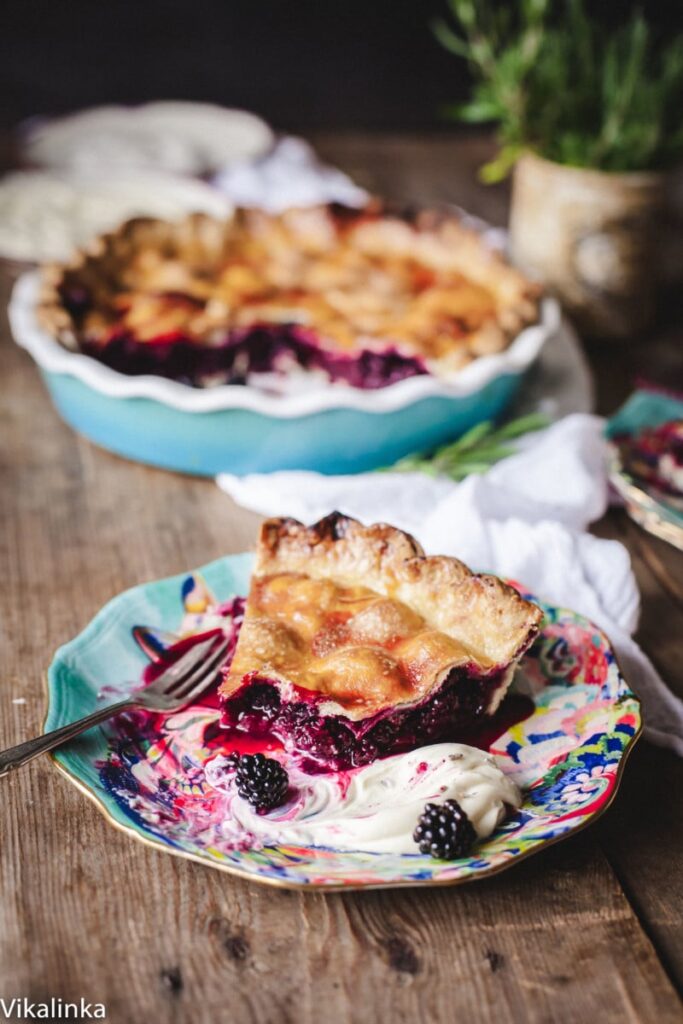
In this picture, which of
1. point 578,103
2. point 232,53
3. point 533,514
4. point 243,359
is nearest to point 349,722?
point 533,514

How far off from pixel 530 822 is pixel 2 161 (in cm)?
280

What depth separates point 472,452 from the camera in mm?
2047

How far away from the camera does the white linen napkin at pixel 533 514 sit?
5.23ft

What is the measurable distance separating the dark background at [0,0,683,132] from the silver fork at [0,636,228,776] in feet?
11.5

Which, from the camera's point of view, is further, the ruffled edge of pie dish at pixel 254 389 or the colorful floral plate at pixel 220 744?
the ruffled edge of pie dish at pixel 254 389

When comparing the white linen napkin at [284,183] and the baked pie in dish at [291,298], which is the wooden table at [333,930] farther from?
the white linen napkin at [284,183]

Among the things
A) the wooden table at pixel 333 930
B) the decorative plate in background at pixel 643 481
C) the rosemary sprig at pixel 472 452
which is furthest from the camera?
the rosemary sprig at pixel 472 452

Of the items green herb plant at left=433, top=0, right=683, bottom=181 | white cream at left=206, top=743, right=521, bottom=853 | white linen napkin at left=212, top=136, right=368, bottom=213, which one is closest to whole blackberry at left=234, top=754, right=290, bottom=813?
white cream at left=206, top=743, right=521, bottom=853

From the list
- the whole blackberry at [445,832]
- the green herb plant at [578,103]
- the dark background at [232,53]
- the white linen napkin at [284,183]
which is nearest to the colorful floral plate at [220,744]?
the whole blackberry at [445,832]

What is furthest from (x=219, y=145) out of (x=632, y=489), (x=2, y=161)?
(x=632, y=489)

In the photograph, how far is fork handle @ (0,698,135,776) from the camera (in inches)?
46.0

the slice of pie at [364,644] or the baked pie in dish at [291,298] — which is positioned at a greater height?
the slice of pie at [364,644]

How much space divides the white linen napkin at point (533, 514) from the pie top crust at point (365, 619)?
0.25m

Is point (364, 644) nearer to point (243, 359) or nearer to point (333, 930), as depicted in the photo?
point (333, 930)
